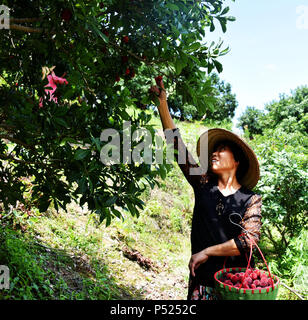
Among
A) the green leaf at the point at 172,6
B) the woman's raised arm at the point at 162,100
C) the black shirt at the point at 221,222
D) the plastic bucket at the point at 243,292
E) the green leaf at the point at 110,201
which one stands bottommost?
the plastic bucket at the point at 243,292

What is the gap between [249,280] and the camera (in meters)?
1.62

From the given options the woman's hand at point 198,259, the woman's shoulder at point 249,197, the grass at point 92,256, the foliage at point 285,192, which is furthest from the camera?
the foliage at point 285,192

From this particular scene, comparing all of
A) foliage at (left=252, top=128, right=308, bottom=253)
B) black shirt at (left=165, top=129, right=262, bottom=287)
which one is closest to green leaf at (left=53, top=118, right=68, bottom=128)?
black shirt at (left=165, top=129, right=262, bottom=287)

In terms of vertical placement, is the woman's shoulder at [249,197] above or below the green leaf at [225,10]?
below

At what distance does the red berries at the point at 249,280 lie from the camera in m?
1.60

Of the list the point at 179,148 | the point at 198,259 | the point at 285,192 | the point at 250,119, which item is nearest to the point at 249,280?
the point at 198,259

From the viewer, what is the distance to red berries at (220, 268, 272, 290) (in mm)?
1601

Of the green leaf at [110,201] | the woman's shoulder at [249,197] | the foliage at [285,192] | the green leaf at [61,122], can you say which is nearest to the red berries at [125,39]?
the green leaf at [61,122]

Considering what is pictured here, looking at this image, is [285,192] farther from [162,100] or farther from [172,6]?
[172,6]

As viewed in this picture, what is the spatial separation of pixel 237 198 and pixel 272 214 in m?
3.07

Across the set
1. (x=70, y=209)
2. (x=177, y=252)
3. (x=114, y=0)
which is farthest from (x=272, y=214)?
(x=114, y=0)

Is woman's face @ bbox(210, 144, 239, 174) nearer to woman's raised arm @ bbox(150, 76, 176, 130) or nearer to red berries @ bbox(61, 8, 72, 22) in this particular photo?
woman's raised arm @ bbox(150, 76, 176, 130)

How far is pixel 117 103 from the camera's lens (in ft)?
6.37

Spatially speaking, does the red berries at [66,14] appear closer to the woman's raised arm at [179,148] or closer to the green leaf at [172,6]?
the green leaf at [172,6]
